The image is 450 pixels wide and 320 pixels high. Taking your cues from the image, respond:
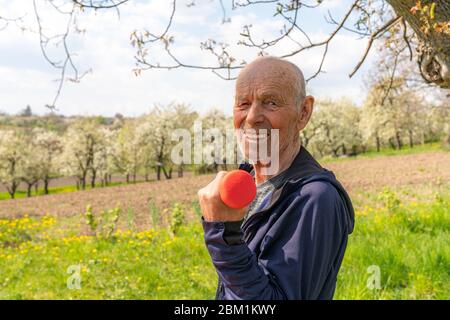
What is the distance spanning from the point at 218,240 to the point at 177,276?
207 inches

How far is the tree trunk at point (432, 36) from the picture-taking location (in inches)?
96.6

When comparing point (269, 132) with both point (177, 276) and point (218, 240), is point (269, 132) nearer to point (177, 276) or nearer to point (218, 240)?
point (218, 240)

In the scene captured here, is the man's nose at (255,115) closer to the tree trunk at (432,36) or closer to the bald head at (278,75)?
the bald head at (278,75)

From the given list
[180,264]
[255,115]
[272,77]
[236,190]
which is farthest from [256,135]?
[180,264]

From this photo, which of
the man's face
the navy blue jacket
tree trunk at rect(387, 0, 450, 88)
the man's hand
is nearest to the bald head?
the man's face

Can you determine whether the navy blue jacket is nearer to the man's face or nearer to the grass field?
the man's face

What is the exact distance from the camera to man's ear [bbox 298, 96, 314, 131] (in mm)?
1463

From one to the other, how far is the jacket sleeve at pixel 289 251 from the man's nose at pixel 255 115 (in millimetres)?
255

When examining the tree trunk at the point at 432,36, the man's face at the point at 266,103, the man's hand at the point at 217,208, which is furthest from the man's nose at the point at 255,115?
the tree trunk at the point at 432,36

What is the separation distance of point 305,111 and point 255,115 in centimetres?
21

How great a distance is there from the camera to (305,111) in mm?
1474

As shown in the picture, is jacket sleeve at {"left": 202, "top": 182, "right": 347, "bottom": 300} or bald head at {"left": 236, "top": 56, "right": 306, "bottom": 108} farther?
bald head at {"left": 236, "top": 56, "right": 306, "bottom": 108}

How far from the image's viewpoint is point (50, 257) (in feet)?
25.4
